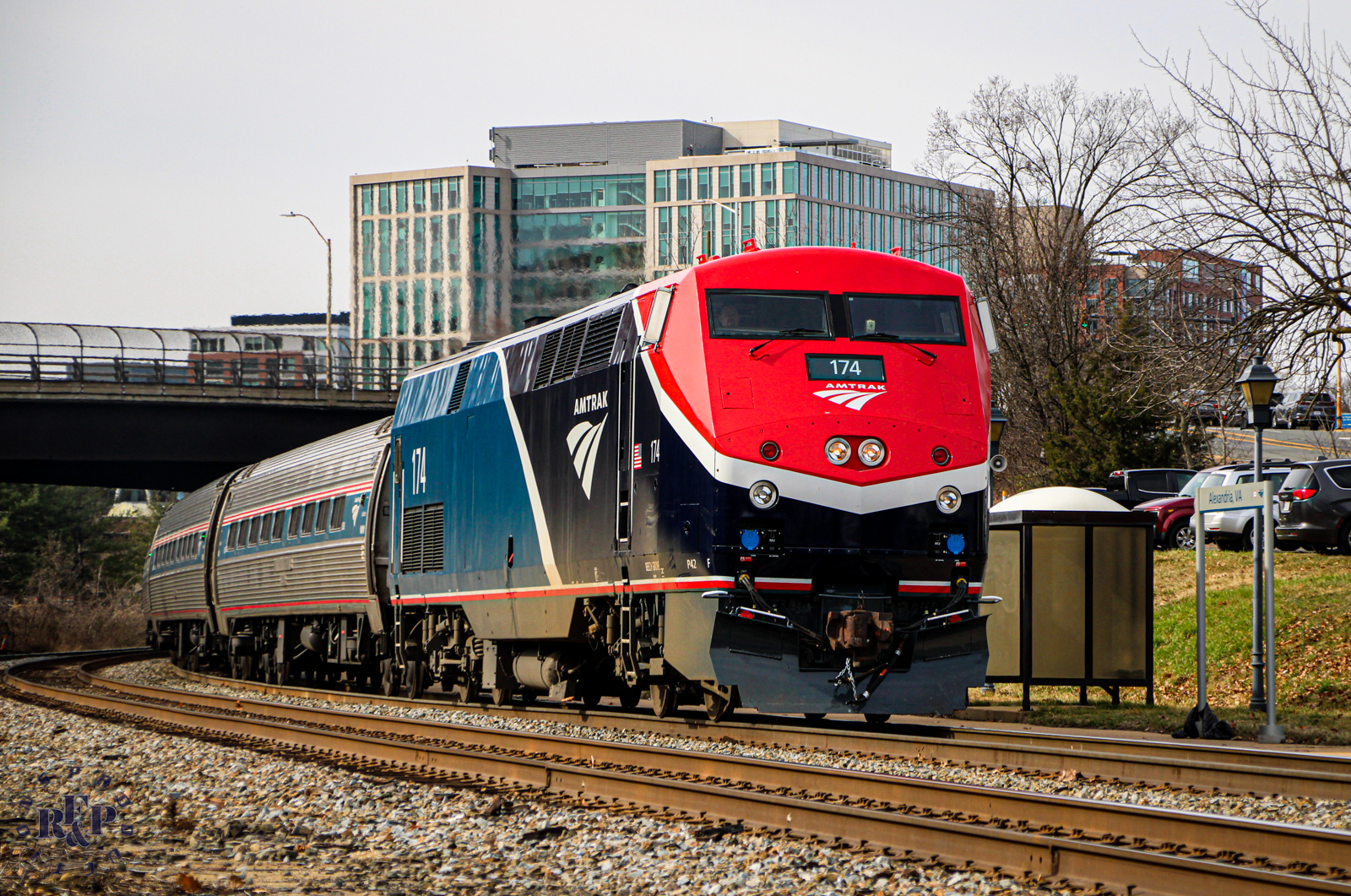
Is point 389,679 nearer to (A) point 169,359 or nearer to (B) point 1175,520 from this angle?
(B) point 1175,520

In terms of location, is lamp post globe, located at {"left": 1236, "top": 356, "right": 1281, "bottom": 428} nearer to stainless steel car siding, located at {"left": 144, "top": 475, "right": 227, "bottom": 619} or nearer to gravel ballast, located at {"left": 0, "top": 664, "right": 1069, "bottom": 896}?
gravel ballast, located at {"left": 0, "top": 664, "right": 1069, "bottom": 896}

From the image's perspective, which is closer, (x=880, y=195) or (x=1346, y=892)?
(x=1346, y=892)

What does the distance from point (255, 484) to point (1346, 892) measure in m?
24.6

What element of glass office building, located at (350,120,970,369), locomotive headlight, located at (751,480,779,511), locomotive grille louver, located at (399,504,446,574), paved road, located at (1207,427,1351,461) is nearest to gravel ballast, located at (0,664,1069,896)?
locomotive headlight, located at (751,480,779,511)

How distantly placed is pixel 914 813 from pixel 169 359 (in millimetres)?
35867

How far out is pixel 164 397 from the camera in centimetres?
Result: 3922

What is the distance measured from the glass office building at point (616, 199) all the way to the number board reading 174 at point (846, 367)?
231 ft

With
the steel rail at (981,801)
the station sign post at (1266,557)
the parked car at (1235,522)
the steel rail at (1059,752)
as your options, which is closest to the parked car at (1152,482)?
the parked car at (1235,522)

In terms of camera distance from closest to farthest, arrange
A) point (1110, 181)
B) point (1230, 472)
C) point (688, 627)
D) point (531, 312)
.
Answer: point (688, 627) < point (1230, 472) < point (1110, 181) < point (531, 312)

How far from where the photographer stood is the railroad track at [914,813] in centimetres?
675

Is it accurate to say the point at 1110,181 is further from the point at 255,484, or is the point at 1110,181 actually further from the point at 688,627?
the point at 688,627

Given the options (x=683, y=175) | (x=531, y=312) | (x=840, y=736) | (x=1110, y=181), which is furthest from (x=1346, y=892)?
(x=683, y=175)

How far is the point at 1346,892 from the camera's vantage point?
5730 mm

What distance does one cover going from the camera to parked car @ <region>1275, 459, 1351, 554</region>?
81.5 feet
